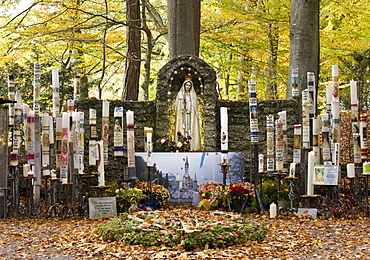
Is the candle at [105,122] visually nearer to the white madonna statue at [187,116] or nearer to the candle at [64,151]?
the candle at [64,151]

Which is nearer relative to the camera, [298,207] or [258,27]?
[298,207]

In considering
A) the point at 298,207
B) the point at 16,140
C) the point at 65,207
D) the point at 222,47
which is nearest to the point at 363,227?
the point at 298,207

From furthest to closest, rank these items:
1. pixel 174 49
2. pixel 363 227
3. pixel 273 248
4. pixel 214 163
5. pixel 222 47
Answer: pixel 222 47
pixel 174 49
pixel 214 163
pixel 363 227
pixel 273 248

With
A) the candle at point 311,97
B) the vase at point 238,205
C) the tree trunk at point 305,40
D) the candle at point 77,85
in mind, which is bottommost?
the vase at point 238,205

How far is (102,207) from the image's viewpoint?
896 cm

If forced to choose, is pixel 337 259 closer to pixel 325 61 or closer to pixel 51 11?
pixel 325 61

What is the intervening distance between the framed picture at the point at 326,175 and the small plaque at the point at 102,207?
3.56 meters

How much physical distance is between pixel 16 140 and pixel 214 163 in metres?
4.04

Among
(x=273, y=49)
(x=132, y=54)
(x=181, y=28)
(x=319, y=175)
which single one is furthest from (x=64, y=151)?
(x=273, y=49)

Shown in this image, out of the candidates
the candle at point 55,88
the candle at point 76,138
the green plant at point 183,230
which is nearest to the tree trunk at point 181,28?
the candle at point 55,88

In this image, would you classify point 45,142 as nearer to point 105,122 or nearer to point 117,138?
point 105,122

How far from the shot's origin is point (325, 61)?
52.7ft

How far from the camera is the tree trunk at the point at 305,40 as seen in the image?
1188 centimetres

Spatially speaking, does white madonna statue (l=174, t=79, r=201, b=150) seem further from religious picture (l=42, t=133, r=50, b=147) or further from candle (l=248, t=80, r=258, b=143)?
religious picture (l=42, t=133, r=50, b=147)
